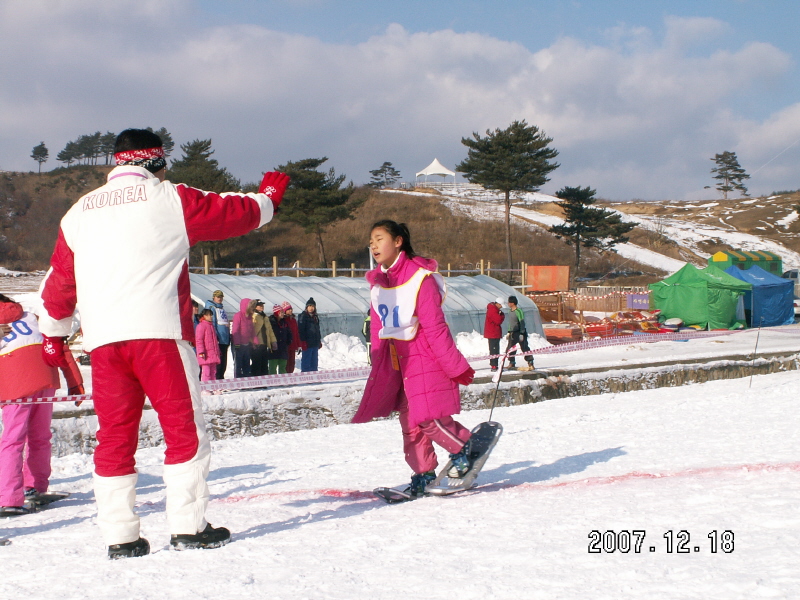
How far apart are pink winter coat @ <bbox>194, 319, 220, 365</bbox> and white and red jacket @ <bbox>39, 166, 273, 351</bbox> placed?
729cm

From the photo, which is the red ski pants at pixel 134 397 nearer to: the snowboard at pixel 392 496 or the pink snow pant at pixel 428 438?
the snowboard at pixel 392 496

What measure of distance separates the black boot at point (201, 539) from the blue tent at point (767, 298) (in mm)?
29176

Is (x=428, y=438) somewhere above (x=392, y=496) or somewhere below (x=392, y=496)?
above

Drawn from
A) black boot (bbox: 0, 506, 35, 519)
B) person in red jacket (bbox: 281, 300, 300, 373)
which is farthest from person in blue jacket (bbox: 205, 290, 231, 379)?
black boot (bbox: 0, 506, 35, 519)

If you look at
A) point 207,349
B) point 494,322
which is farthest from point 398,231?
point 494,322

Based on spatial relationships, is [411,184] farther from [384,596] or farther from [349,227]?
[384,596]

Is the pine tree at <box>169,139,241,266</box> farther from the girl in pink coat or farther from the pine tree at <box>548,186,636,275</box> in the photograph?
the girl in pink coat

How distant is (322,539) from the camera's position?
3.39 meters

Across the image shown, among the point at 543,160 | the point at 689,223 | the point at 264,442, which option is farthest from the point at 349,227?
the point at 264,442

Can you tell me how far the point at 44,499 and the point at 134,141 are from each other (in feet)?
9.29

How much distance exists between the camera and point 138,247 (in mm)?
3260

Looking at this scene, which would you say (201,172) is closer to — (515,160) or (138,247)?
(515,160)

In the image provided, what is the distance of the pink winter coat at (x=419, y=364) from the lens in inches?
173

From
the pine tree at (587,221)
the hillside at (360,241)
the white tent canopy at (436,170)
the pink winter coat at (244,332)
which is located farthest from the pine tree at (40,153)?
the pink winter coat at (244,332)
